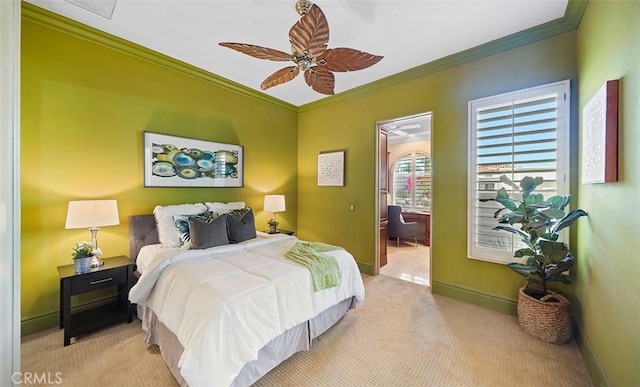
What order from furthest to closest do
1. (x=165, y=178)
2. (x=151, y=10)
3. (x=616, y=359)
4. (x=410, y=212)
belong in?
(x=410, y=212) < (x=165, y=178) < (x=151, y=10) < (x=616, y=359)

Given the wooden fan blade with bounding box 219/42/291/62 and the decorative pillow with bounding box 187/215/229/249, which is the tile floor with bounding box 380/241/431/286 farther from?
the wooden fan blade with bounding box 219/42/291/62

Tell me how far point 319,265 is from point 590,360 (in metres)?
2.11

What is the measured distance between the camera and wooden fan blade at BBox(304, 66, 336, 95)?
2.29 metres

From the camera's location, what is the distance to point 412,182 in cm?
681

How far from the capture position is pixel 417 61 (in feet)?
10.2

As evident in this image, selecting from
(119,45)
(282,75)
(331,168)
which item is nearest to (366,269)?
(331,168)

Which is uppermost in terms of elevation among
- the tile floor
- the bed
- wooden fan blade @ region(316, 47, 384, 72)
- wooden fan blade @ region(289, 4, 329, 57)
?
wooden fan blade @ region(289, 4, 329, 57)

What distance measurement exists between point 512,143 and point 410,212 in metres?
3.82

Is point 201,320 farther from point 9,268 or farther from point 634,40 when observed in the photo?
point 634,40

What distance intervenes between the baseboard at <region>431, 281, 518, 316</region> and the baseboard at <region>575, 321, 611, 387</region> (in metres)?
0.53

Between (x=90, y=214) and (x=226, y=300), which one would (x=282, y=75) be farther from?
(x=90, y=214)

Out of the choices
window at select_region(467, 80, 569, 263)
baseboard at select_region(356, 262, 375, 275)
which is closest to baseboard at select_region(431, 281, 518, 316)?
window at select_region(467, 80, 569, 263)

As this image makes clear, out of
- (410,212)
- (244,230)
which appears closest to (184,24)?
(244,230)

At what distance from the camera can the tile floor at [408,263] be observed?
3.76 m
